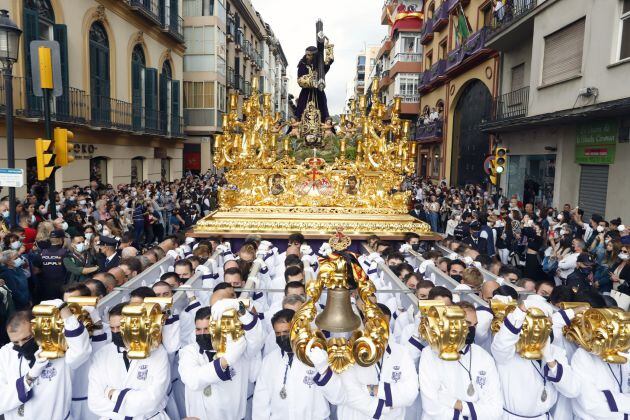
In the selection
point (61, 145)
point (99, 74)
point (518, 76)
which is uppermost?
point (518, 76)

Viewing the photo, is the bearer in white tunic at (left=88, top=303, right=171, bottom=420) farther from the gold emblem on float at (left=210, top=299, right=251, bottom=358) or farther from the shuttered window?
the shuttered window

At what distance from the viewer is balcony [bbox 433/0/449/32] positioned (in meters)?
25.0

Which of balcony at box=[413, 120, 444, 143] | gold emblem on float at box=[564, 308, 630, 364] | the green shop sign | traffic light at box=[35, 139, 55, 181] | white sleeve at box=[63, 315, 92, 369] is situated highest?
balcony at box=[413, 120, 444, 143]

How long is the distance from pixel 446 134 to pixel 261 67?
28.9 m

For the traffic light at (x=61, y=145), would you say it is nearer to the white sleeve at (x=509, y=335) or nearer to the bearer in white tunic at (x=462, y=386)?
the bearer in white tunic at (x=462, y=386)

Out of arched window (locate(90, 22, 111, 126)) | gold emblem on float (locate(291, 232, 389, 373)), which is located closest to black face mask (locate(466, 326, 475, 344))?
gold emblem on float (locate(291, 232, 389, 373))

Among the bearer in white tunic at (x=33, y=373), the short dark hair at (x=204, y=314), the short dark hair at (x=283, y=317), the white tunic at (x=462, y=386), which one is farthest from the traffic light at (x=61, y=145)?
the white tunic at (x=462, y=386)

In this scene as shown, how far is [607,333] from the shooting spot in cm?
327

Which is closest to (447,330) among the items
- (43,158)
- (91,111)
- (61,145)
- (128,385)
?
(128,385)

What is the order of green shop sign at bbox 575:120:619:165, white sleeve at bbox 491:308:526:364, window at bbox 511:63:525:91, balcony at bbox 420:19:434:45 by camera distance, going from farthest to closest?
balcony at bbox 420:19:434:45
window at bbox 511:63:525:91
green shop sign at bbox 575:120:619:165
white sleeve at bbox 491:308:526:364

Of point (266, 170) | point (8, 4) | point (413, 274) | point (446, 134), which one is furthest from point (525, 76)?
point (8, 4)

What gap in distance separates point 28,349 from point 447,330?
3233mm

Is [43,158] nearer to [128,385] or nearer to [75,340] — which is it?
[75,340]

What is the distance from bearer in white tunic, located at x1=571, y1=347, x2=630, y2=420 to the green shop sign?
32.9ft
